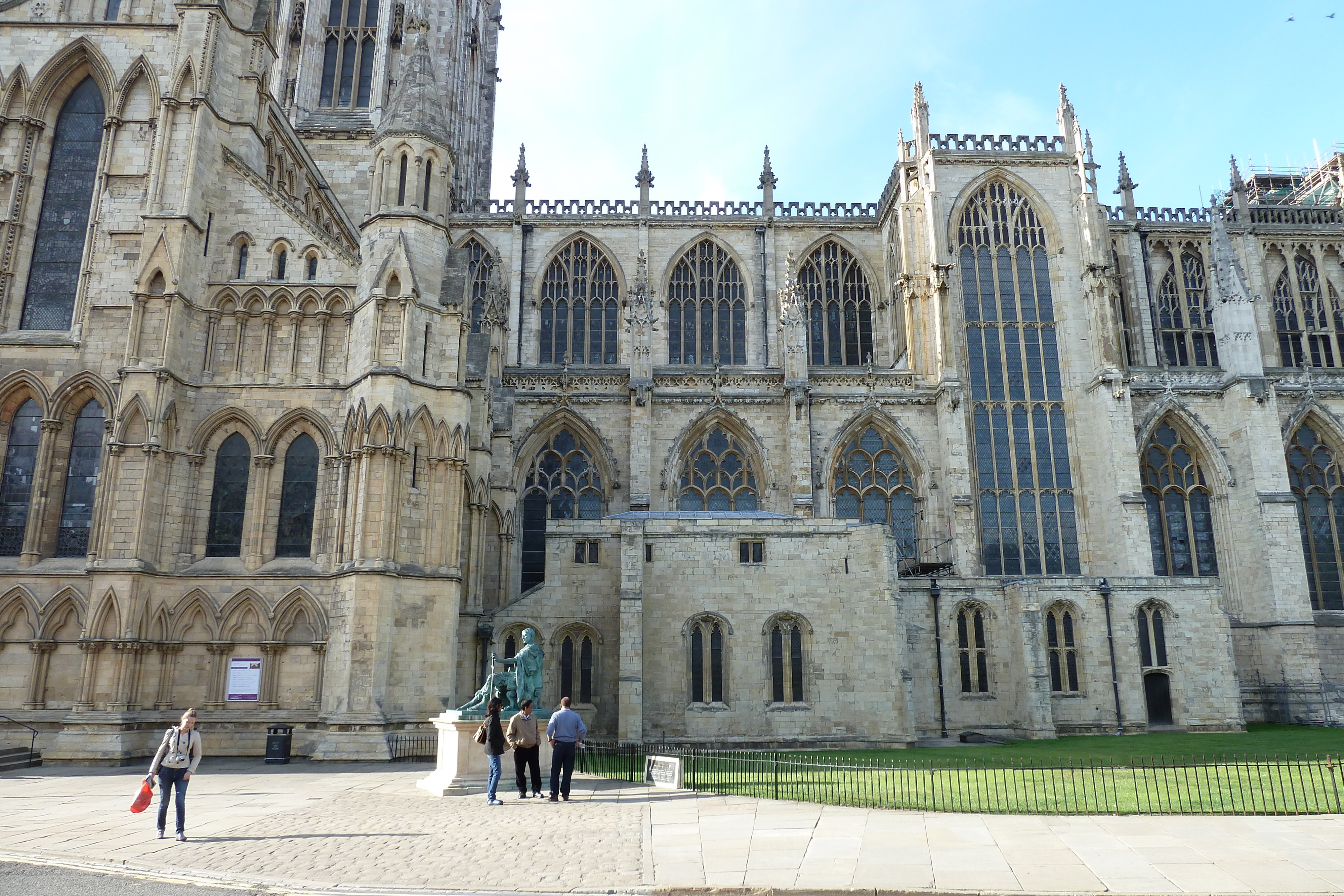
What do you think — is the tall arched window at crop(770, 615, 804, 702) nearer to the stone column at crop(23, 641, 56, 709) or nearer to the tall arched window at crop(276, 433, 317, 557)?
the tall arched window at crop(276, 433, 317, 557)

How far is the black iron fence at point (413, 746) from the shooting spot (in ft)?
63.3

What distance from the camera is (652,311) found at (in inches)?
1471

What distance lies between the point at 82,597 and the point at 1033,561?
2904 cm

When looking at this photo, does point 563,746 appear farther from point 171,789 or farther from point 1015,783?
point 1015,783

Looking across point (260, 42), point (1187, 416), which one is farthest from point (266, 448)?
point (1187, 416)

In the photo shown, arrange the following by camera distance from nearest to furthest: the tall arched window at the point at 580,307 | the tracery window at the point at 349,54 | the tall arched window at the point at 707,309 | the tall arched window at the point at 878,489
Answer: the tall arched window at the point at 878,489 → the tall arched window at the point at 580,307 → the tall arched window at the point at 707,309 → the tracery window at the point at 349,54

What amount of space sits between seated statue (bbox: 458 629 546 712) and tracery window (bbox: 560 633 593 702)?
9.06 m

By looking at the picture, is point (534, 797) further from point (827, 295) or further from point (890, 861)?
Answer: point (827, 295)

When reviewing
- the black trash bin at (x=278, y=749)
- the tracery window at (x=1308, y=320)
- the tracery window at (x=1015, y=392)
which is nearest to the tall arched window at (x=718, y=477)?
the tracery window at (x=1015, y=392)

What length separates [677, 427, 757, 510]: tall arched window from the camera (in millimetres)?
33281

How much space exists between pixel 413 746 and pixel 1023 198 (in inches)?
1207

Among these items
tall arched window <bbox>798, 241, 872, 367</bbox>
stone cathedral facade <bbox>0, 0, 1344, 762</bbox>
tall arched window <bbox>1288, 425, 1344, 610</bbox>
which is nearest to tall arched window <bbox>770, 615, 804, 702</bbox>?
stone cathedral facade <bbox>0, 0, 1344, 762</bbox>

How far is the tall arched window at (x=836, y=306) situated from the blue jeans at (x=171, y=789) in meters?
31.9

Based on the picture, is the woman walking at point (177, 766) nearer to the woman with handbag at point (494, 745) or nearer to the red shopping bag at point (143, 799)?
the red shopping bag at point (143, 799)
